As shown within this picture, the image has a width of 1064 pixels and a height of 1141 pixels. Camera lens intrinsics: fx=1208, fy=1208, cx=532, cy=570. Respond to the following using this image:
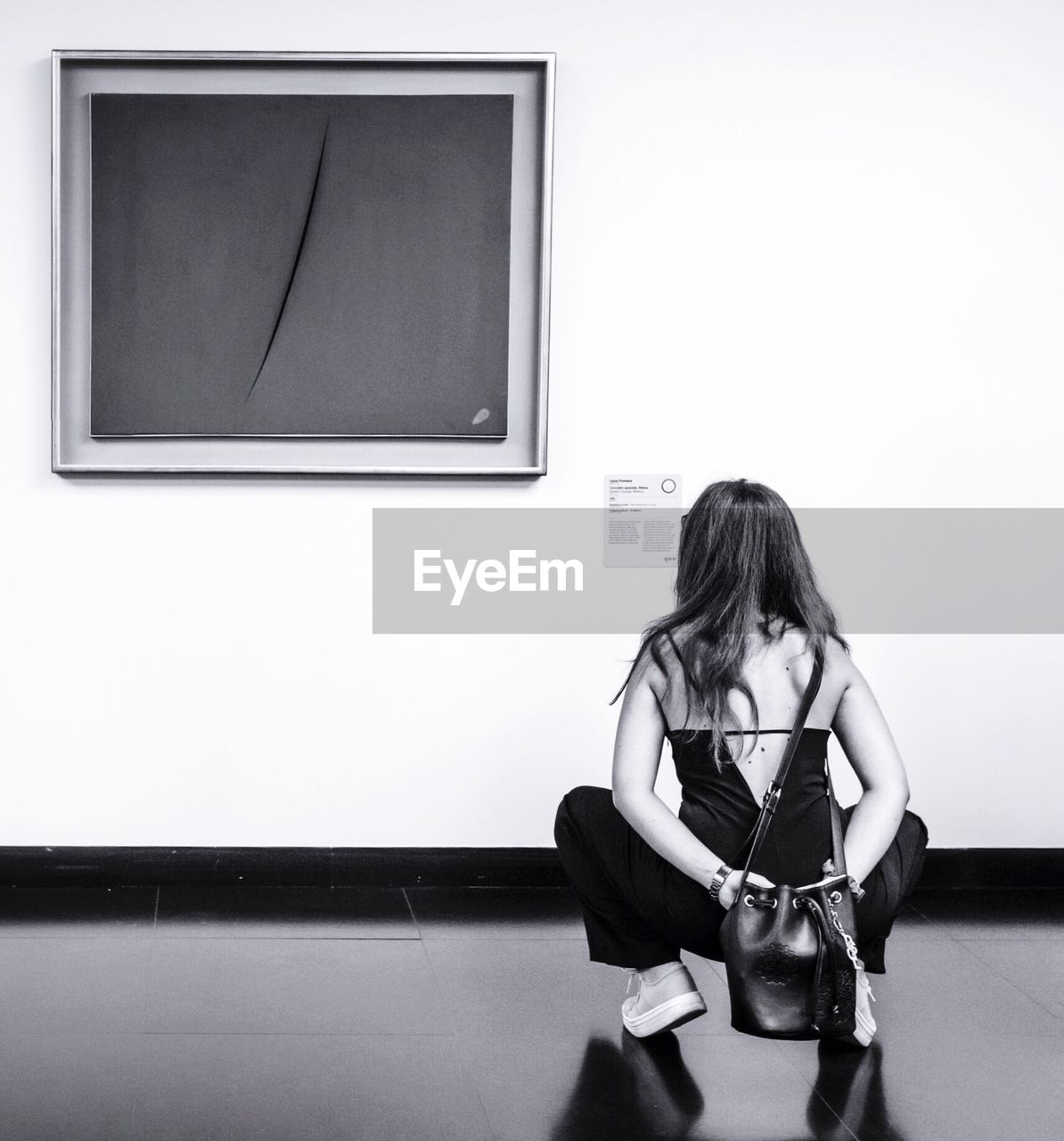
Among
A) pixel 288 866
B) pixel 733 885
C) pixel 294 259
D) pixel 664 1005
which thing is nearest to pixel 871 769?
pixel 733 885

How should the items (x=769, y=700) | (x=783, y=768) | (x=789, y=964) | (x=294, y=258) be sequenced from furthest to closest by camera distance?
(x=294, y=258) < (x=769, y=700) < (x=783, y=768) < (x=789, y=964)

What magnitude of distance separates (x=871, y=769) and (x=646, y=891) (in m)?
0.42

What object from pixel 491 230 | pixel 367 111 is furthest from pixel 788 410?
pixel 367 111

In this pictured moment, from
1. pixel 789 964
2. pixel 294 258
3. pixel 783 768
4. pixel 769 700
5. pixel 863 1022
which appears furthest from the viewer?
pixel 294 258

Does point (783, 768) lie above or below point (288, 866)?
above

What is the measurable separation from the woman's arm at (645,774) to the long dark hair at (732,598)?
0.12 feet

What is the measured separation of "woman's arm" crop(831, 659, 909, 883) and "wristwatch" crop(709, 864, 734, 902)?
8.5 inches

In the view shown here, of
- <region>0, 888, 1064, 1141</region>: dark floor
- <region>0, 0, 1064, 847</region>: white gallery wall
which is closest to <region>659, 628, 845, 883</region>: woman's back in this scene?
<region>0, 888, 1064, 1141</region>: dark floor

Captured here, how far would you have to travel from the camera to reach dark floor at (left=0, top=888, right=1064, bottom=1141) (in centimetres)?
175

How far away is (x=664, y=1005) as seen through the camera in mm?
2002

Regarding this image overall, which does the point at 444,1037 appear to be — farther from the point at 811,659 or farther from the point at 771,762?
the point at 811,659

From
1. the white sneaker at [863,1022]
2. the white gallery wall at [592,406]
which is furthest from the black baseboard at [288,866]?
the white sneaker at [863,1022]

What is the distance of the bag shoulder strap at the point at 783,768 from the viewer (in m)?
1.77

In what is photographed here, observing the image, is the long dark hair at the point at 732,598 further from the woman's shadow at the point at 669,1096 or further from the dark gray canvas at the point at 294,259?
the dark gray canvas at the point at 294,259
